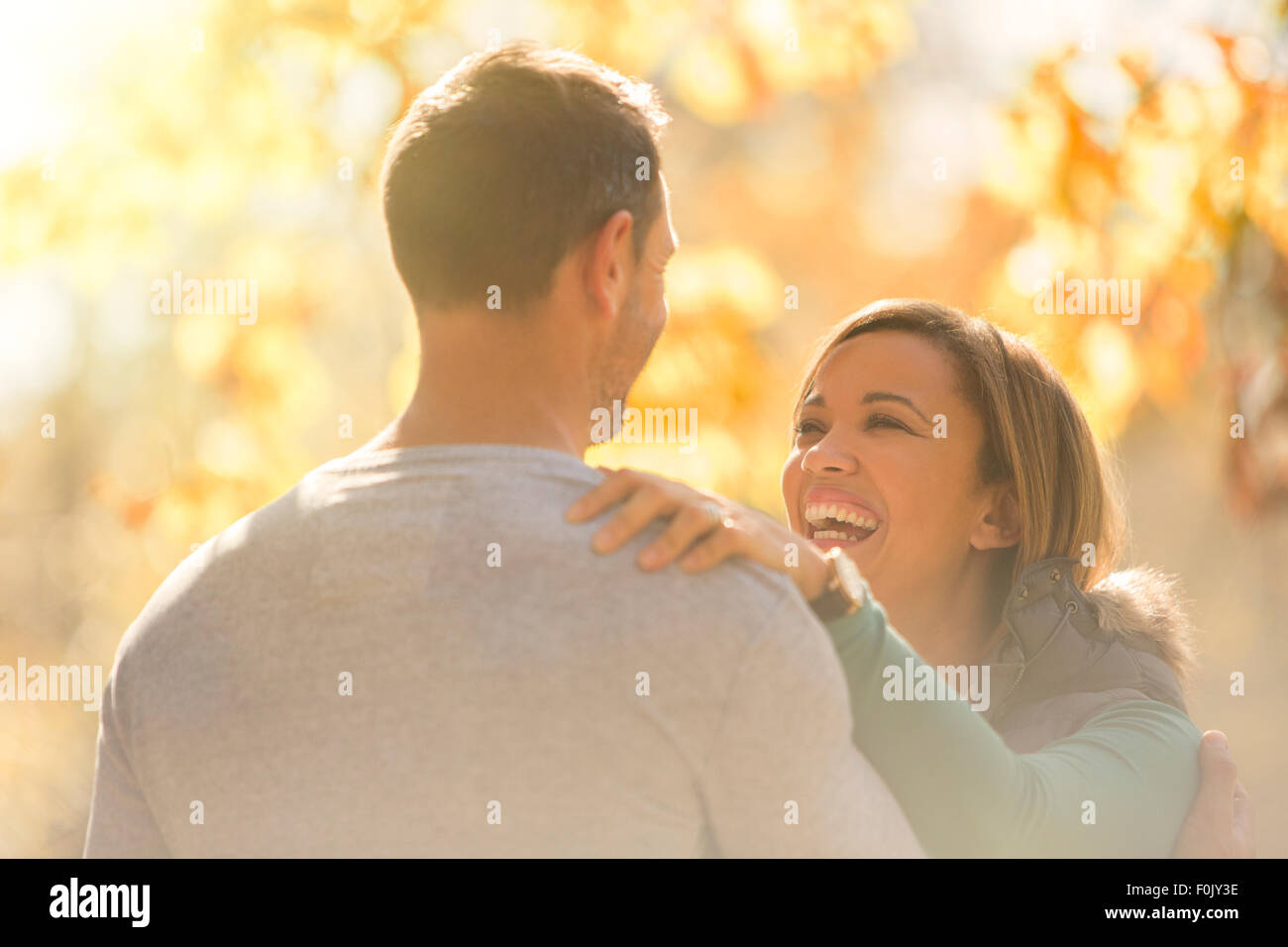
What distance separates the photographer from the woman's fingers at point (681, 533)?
1296 mm

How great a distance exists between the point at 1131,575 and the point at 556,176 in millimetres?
1740

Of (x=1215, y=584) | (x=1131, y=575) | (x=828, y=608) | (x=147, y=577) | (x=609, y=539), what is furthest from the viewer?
(x=1215, y=584)

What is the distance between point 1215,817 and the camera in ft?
6.73

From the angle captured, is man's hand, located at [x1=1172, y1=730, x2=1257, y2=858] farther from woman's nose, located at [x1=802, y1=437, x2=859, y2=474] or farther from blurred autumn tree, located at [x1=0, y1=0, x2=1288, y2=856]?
blurred autumn tree, located at [x1=0, y1=0, x2=1288, y2=856]

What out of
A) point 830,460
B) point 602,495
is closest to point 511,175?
point 602,495

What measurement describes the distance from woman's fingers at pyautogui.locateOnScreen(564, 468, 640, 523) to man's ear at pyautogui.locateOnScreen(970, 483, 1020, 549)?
1.39 meters

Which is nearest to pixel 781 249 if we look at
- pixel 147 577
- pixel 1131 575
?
pixel 147 577

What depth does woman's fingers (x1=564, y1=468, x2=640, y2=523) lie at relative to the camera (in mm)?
1326

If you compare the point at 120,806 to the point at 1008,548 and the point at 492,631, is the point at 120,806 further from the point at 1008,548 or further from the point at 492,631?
the point at 1008,548

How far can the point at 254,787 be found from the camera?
1.35 meters

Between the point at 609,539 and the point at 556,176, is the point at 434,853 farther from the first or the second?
the point at 556,176

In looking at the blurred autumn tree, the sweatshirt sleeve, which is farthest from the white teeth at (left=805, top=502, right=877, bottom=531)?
the sweatshirt sleeve

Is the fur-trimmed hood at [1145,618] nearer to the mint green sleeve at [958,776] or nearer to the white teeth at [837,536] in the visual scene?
the white teeth at [837,536]

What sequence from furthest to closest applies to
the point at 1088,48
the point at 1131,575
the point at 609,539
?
the point at 1088,48 < the point at 1131,575 < the point at 609,539
